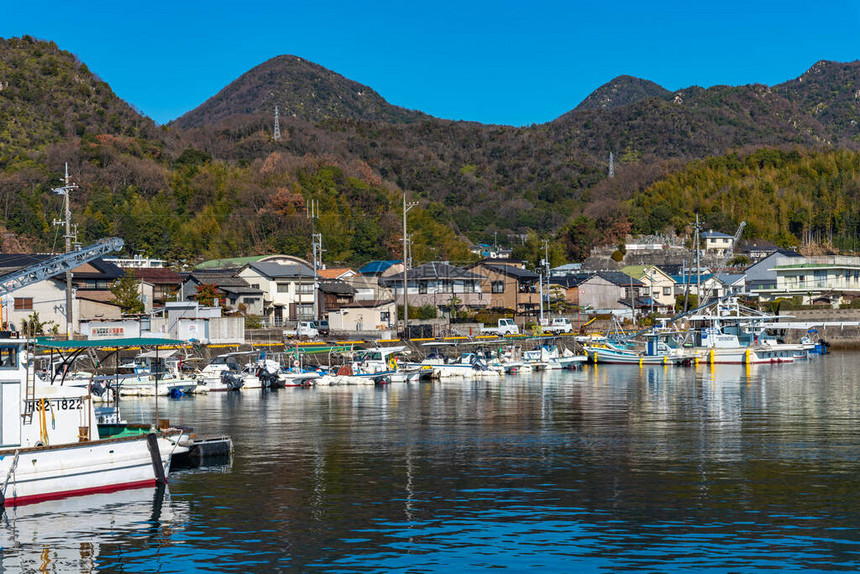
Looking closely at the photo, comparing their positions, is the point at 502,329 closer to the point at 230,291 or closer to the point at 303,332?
the point at 303,332

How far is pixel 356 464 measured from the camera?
24312mm

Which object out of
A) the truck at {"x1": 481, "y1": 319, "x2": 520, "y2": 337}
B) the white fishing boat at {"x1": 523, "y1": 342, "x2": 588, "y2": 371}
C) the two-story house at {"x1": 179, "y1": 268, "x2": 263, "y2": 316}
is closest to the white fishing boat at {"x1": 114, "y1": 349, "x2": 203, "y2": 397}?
the two-story house at {"x1": 179, "y1": 268, "x2": 263, "y2": 316}

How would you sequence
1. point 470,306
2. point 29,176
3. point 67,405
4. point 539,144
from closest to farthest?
point 67,405
point 470,306
point 29,176
point 539,144

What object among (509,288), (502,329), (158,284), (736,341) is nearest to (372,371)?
(502,329)

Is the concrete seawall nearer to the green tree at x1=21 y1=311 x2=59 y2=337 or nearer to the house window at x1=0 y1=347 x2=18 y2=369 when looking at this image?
the green tree at x1=21 y1=311 x2=59 y2=337

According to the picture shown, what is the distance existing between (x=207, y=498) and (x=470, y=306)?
65.1m

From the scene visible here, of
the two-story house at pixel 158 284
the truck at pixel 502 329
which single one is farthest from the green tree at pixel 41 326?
the truck at pixel 502 329

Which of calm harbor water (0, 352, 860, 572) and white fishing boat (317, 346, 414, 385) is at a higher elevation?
white fishing boat (317, 346, 414, 385)

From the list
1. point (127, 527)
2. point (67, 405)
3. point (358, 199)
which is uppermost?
point (358, 199)

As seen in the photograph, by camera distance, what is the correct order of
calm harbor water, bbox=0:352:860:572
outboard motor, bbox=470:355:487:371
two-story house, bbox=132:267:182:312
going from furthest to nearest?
two-story house, bbox=132:267:182:312, outboard motor, bbox=470:355:487:371, calm harbor water, bbox=0:352:860:572

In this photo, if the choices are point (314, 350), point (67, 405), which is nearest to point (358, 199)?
point (314, 350)

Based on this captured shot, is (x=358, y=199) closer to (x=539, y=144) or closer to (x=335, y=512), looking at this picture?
(x=539, y=144)

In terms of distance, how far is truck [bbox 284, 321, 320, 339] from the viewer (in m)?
63.4

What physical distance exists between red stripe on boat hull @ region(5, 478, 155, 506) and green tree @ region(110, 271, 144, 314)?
4116cm
